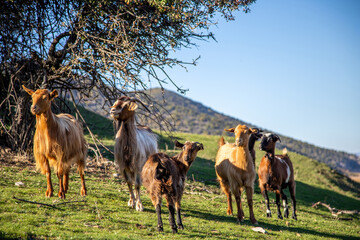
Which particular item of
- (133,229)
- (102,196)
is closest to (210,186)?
(102,196)

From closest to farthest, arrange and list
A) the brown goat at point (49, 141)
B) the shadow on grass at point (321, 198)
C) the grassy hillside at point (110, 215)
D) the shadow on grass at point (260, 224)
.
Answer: the grassy hillside at point (110, 215) → the brown goat at point (49, 141) → the shadow on grass at point (260, 224) → the shadow on grass at point (321, 198)

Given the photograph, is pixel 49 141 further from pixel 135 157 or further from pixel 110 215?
pixel 110 215

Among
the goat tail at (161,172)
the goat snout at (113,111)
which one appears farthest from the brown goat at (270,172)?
the goat snout at (113,111)

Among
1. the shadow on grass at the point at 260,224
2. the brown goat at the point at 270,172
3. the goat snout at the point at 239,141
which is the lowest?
the shadow on grass at the point at 260,224

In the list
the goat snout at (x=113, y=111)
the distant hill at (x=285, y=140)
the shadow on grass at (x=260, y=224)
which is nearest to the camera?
the goat snout at (x=113, y=111)

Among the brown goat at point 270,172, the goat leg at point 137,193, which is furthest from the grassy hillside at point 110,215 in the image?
the brown goat at point 270,172

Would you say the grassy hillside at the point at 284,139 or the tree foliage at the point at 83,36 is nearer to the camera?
the tree foliage at the point at 83,36

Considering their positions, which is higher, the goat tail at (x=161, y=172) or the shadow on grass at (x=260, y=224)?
the goat tail at (x=161, y=172)

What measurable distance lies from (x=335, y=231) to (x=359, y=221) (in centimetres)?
527

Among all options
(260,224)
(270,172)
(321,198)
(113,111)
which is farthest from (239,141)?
(321,198)

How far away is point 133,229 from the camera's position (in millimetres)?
7164

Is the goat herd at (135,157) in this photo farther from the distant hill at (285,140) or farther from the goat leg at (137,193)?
the distant hill at (285,140)

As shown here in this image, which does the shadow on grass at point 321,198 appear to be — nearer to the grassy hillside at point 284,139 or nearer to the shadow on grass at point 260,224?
the shadow on grass at point 260,224

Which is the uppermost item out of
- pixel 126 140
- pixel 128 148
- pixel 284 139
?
pixel 284 139
